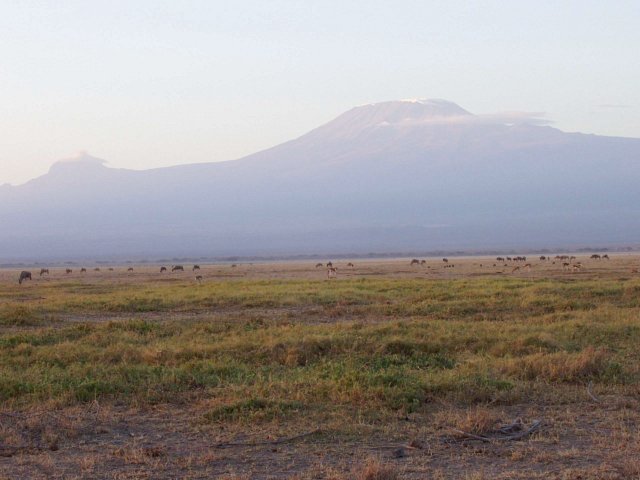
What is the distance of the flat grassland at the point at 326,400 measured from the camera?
7.53m

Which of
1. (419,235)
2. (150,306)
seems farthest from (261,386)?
(419,235)

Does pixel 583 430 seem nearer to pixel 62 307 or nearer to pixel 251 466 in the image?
pixel 251 466

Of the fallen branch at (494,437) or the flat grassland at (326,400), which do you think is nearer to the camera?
the flat grassland at (326,400)

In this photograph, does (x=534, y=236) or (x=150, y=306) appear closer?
(x=150, y=306)

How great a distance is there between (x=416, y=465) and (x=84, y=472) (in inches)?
115

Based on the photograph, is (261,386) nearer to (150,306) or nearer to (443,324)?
(443,324)

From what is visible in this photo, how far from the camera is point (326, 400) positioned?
32.3 feet

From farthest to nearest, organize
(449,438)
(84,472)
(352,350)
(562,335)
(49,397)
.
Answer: (562,335), (352,350), (49,397), (449,438), (84,472)

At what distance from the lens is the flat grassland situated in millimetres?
7531

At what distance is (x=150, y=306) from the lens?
78.9ft

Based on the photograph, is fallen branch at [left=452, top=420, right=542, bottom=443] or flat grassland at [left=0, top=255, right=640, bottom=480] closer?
flat grassland at [left=0, top=255, right=640, bottom=480]

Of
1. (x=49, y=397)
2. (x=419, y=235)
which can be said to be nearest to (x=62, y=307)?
(x=49, y=397)

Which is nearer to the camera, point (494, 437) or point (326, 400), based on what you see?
A: point (494, 437)

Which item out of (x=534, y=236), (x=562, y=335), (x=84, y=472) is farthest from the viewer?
(x=534, y=236)
